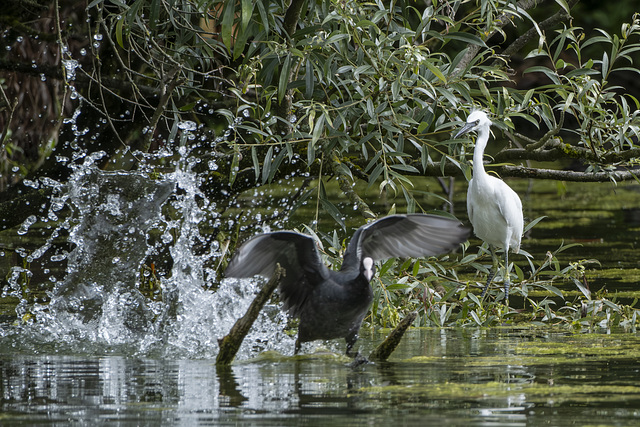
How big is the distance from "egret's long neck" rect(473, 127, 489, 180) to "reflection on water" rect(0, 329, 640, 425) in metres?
1.39

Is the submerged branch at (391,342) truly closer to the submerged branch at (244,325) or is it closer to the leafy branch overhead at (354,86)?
the submerged branch at (244,325)

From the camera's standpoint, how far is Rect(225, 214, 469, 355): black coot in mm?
4039

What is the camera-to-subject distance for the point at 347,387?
11.1 ft

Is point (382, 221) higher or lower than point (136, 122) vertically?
lower

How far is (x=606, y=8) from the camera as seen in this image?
19.0m

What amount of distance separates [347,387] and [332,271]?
0.91 m

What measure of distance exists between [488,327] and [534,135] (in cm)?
1424

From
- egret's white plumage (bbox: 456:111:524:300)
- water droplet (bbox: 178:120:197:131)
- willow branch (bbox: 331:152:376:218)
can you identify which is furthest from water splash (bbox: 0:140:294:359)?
egret's white plumage (bbox: 456:111:524:300)

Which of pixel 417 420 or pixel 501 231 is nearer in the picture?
pixel 417 420

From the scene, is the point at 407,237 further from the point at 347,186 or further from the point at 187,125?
the point at 187,125

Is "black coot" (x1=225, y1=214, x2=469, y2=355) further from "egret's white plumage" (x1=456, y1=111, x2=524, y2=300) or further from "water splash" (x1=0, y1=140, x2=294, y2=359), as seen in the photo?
"egret's white plumage" (x1=456, y1=111, x2=524, y2=300)

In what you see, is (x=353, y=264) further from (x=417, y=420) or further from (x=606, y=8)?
(x=606, y=8)

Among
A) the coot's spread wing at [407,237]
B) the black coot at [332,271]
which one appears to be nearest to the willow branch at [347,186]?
the coot's spread wing at [407,237]

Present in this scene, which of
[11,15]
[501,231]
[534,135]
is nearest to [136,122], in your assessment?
[11,15]
